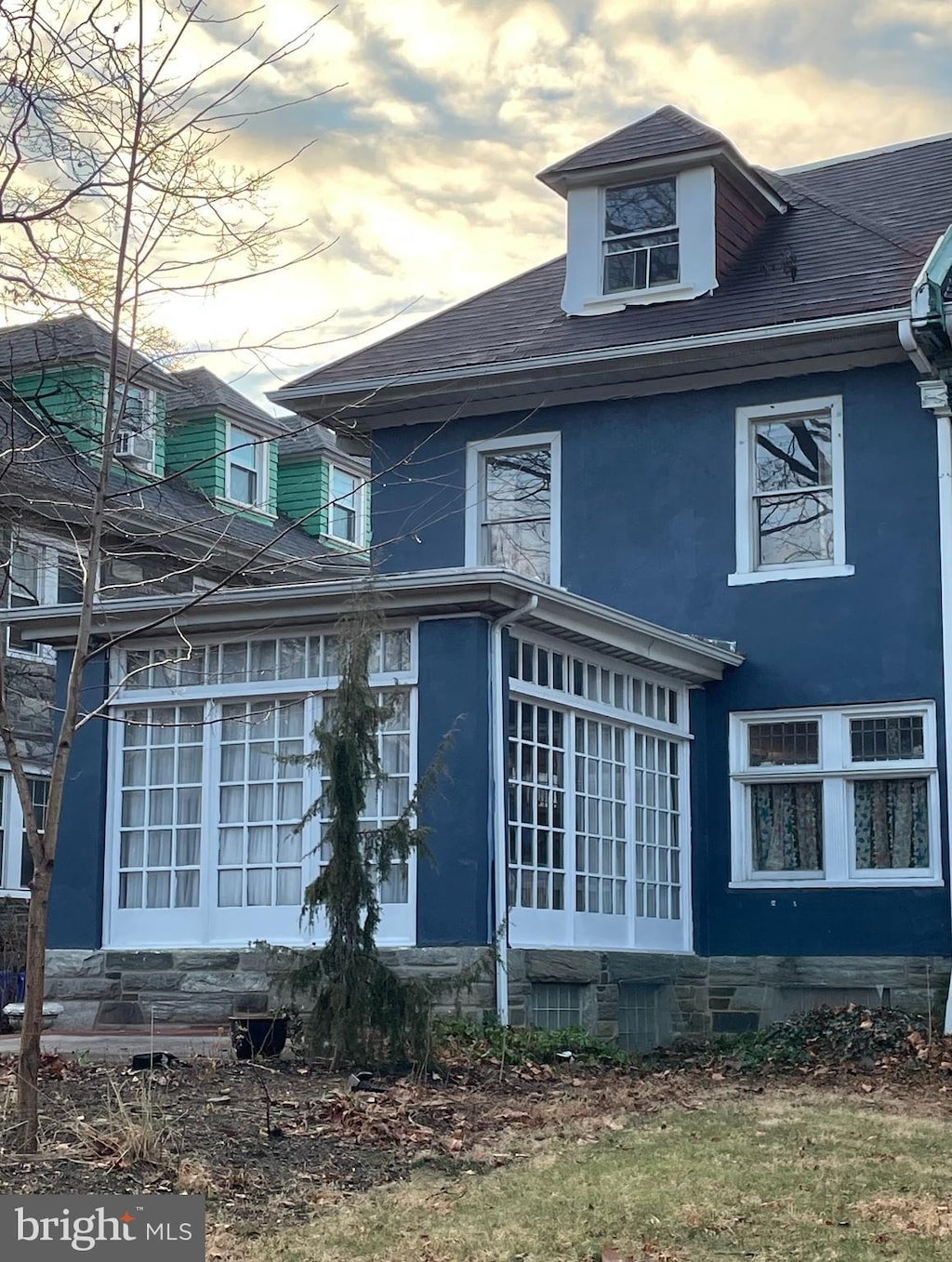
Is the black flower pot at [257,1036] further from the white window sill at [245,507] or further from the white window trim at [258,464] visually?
the white window trim at [258,464]

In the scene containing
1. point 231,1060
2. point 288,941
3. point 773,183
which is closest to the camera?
point 231,1060

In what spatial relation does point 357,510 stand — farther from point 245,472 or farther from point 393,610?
point 393,610

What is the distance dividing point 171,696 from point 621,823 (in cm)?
366

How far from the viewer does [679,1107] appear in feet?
30.1

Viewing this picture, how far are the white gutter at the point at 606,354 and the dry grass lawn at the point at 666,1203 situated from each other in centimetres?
748

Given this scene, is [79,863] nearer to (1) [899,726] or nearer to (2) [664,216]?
(1) [899,726]

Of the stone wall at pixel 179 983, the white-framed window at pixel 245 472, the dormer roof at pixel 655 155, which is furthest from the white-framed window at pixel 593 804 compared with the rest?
the white-framed window at pixel 245 472

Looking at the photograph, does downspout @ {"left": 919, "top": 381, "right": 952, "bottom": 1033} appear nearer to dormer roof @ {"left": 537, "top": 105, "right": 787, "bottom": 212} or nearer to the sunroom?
the sunroom

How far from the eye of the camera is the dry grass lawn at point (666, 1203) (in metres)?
5.82

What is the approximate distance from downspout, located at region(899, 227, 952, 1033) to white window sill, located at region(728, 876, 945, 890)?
212 mm

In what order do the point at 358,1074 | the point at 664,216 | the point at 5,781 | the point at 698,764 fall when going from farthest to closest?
the point at 5,781
the point at 664,216
the point at 698,764
the point at 358,1074

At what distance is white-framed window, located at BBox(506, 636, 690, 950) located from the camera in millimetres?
12086

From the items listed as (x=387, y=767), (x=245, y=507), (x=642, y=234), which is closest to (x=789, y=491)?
(x=642, y=234)

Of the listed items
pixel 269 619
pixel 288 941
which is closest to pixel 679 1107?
pixel 288 941
